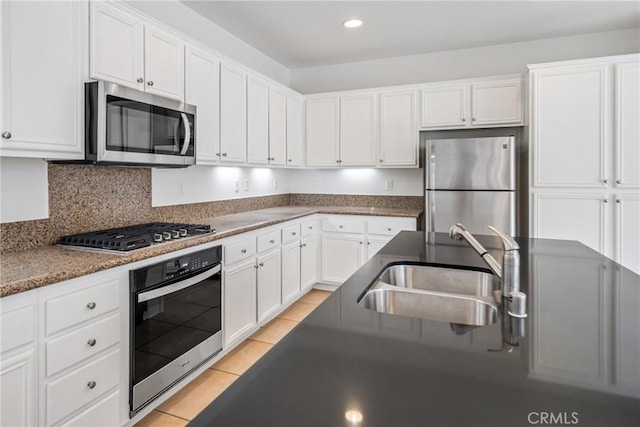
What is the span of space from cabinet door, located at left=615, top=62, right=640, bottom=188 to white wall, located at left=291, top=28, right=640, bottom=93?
28.7 inches

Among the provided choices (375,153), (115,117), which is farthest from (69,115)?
(375,153)

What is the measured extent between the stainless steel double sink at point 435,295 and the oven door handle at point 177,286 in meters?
1.18

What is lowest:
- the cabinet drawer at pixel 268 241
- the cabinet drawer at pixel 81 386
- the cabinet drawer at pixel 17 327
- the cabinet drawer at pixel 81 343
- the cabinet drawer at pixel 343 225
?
the cabinet drawer at pixel 81 386

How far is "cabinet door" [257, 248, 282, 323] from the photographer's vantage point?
300cm

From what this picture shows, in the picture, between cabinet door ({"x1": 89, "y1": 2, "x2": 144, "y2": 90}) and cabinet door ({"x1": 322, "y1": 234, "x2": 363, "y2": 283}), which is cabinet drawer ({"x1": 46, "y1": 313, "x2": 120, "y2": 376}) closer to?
cabinet door ({"x1": 89, "y1": 2, "x2": 144, "y2": 90})

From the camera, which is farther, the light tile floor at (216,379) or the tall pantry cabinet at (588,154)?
the tall pantry cabinet at (588,154)

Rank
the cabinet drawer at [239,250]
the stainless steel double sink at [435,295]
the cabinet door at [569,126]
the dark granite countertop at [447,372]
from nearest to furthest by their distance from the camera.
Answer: the dark granite countertop at [447,372], the stainless steel double sink at [435,295], the cabinet drawer at [239,250], the cabinet door at [569,126]

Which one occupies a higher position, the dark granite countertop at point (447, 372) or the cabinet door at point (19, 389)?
the dark granite countertop at point (447, 372)

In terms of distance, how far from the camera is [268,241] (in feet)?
10.2

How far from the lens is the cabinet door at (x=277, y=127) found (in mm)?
3703

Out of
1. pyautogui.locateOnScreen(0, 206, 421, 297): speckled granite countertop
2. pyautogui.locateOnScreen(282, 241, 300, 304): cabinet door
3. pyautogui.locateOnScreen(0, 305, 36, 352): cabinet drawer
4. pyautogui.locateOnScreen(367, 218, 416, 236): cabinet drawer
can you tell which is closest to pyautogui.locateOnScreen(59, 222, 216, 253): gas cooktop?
pyautogui.locateOnScreen(0, 206, 421, 297): speckled granite countertop

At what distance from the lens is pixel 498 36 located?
3664 millimetres

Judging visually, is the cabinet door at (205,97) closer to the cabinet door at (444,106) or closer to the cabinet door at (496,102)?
the cabinet door at (444,106)

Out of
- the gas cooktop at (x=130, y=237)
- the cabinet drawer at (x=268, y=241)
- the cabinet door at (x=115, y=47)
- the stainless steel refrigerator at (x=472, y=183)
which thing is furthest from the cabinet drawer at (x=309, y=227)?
the cabinet door at (x=115, y=47)
